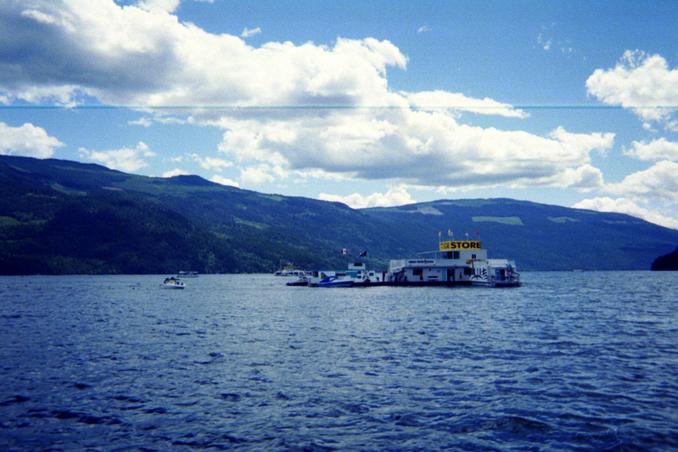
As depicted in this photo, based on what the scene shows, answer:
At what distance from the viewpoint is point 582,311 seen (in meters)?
80.2

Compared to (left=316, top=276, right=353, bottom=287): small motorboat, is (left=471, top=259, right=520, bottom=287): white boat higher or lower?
higher

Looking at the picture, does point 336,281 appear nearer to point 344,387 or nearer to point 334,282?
point 334,282

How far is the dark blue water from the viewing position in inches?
865

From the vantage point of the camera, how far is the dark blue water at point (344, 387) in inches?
865

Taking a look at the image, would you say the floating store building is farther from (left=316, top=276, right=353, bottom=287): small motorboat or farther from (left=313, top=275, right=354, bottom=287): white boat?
(left=316, top=276, right=353, bottom=287): small motorboat

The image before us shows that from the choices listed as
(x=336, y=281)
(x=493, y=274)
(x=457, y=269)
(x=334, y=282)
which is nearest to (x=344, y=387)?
(x=457, y=269)

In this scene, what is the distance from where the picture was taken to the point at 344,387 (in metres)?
30.5

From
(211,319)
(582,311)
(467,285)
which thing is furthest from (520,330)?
(467,285)

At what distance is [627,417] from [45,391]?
2997 cm

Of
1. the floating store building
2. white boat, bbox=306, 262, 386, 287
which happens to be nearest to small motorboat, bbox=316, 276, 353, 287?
white boat, bbox=306, 262, 386, 287

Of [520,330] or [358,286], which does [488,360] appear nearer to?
[520,330]

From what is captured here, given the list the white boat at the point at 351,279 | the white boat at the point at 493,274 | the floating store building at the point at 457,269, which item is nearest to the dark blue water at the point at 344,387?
the white boat at the point at 493,274

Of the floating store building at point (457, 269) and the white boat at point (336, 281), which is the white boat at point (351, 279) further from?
the floating store building at point (457, 269)

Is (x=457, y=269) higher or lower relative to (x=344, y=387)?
higher
